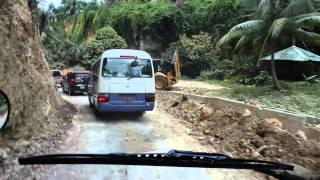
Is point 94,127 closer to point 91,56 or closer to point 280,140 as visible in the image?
point 280,140

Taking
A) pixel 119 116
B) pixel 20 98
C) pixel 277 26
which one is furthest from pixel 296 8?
pixel 20 98

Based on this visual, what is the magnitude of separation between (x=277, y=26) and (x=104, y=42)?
28629 millimetres

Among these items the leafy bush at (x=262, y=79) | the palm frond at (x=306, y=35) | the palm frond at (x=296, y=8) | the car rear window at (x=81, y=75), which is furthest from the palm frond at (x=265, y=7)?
the car rear window at (x=81, y=75)

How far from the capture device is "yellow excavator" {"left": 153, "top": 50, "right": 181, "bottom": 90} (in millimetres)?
31734

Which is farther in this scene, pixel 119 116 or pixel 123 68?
pixel 119 116

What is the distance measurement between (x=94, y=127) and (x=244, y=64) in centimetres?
2197

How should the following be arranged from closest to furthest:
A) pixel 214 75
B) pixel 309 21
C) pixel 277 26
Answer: pixel 277 26 < pixel 309 21 < pixel 214 75

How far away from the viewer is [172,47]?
4628 cm

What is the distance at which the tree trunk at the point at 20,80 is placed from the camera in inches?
399

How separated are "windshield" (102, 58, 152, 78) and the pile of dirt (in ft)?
8.44

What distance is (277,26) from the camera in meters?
23.1

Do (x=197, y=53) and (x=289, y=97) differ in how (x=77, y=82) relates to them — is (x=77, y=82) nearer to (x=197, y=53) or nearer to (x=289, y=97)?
(x=289, y=97)

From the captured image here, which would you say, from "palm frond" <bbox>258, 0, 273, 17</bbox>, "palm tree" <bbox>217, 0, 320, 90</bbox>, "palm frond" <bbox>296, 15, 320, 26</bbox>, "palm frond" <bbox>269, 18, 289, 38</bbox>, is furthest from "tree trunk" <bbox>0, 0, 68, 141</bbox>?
"palm frond" <bbox>296, 15, 320, 26</bbox>

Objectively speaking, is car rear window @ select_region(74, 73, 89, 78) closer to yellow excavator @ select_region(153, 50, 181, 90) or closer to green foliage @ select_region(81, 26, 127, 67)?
yellow excavator @ select_region(153, 50, 181, 90)
